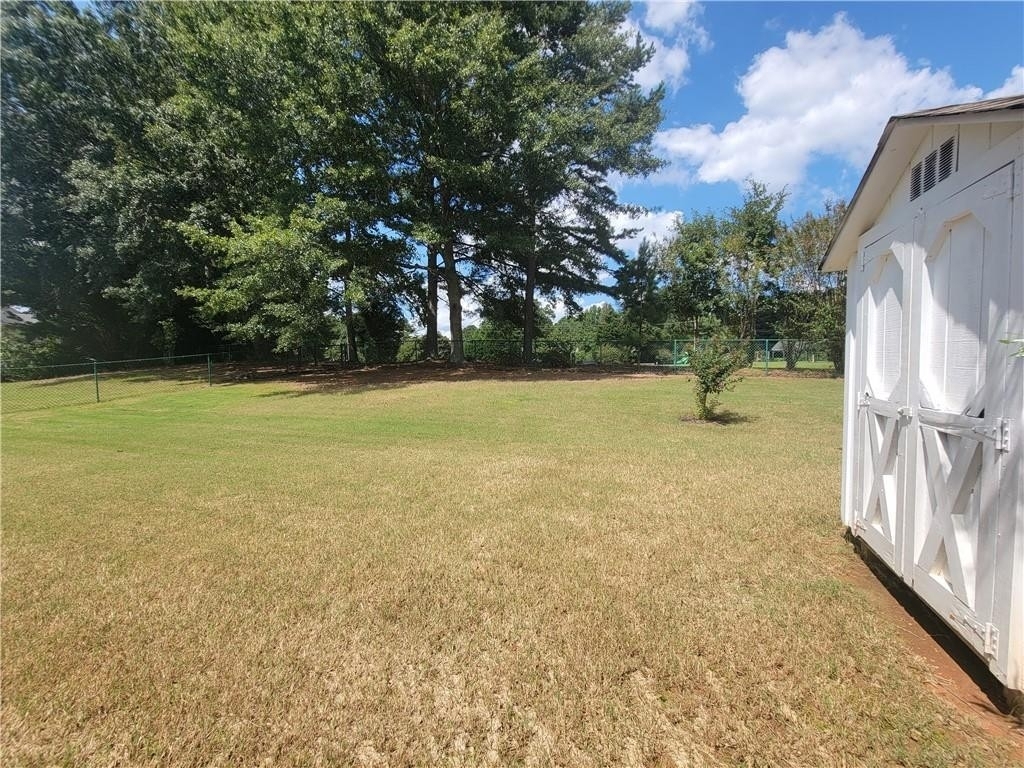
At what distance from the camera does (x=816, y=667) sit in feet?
8.36

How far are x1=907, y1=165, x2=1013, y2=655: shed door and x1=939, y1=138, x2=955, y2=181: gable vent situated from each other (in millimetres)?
175

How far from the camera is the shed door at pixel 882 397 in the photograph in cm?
311

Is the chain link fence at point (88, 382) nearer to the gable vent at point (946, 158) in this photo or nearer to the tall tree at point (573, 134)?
the tall tree at point (573, 134)

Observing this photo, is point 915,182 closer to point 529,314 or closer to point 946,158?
point 946,158

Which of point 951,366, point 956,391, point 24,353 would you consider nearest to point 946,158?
point 951,366

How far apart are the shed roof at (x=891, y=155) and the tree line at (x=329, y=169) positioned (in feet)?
51.0

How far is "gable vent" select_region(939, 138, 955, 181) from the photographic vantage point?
8.57 ft

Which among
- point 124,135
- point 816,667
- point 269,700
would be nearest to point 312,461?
point 269,700

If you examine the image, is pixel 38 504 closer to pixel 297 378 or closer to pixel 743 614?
pixel 743 614

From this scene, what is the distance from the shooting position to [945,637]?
9.37 ft

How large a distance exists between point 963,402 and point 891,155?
1.66m

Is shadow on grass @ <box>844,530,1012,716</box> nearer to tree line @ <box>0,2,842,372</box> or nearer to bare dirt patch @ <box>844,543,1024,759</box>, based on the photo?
bare dirt patch @ <box>844,543,1024,759</box>

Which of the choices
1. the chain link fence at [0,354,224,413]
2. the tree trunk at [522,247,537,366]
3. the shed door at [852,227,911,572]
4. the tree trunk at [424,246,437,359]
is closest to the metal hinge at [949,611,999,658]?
the shed door at [852,227,911,572]

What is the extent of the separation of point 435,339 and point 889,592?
25.5 m
